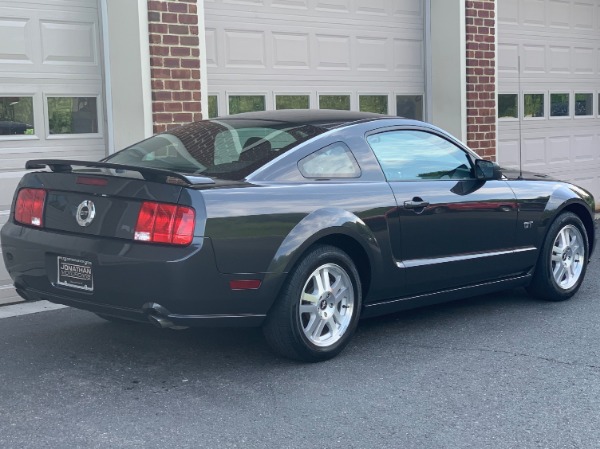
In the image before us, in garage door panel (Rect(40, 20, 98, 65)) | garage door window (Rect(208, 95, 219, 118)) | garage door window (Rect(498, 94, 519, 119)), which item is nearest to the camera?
garage door panel (Rect(40, 20, 98, 65))

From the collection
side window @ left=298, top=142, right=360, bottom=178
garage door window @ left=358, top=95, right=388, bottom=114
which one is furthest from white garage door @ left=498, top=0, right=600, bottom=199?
side window @ left=298, top=142, right=360, bottom=178

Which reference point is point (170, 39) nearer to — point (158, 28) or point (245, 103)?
point (158, 28)

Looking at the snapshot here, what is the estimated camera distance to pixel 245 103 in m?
9.65

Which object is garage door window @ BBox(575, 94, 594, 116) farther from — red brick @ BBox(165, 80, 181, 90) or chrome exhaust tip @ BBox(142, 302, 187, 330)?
chrome exhaust tip @ BBox(142, 302, 187, 330)

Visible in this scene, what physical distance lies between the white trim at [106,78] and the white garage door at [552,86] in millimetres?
5623

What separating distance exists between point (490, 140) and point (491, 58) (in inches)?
38.6

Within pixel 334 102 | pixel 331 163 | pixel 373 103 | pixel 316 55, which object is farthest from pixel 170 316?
pixel 373 103

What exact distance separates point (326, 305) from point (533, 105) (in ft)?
26.1

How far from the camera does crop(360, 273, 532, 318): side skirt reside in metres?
6.08

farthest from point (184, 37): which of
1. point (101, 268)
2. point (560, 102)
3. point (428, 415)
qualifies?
point (560, 102)

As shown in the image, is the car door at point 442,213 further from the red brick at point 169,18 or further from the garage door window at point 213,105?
the garage door window at point 213,105

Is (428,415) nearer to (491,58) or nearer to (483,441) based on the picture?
(483,441)

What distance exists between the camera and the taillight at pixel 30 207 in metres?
5.56

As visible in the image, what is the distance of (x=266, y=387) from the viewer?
5176mm
